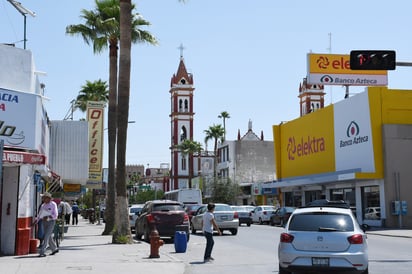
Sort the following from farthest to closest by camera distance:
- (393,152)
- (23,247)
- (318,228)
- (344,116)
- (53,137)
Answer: (344,116) < (393,152) < (53,137) < (23,247) < (318,228)

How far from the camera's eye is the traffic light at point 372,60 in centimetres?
1845

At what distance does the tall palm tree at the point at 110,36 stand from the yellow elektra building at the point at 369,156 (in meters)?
17.0

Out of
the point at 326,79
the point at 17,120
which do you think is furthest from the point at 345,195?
the point at 17,120

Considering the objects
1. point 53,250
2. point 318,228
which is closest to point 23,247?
point 53,250

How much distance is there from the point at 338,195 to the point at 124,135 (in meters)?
25.3

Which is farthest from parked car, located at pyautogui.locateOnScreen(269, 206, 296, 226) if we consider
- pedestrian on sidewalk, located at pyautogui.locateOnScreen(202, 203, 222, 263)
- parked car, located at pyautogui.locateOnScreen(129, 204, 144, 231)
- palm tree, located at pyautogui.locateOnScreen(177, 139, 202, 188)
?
palm tree, located at pyautogui.locateOnScreen(177, 139, 202, 188)

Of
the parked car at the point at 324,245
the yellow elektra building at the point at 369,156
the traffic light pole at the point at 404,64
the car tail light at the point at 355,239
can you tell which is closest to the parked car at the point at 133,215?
the yellow elektra building at the point at 369,156

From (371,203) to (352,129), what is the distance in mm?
5784

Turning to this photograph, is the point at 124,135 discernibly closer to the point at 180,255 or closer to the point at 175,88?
the point at 180,255

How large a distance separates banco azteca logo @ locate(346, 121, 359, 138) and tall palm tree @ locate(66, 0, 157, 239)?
18.7 meters

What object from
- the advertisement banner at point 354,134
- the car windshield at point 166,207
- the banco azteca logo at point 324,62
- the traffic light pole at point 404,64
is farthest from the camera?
the banco azteca logo at point 324,62

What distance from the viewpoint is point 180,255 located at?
18938mm

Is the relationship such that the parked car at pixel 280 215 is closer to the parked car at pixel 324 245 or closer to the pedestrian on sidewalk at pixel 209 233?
the pedestrian on sidewalk at pixel 209 233

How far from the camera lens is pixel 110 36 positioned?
28594 mm
